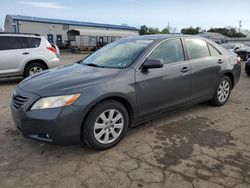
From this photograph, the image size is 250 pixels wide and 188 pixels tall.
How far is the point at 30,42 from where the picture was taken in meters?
8.39

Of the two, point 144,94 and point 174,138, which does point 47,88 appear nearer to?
point 144,94

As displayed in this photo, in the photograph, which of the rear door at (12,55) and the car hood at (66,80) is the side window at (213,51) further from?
the rear door at (12,55)

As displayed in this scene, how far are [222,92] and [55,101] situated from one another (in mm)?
3728

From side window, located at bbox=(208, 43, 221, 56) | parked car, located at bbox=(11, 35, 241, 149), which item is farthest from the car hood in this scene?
side window, located at bbox=(208, 43, 221, 56)

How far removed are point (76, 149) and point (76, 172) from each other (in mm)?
598

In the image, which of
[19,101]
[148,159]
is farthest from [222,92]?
[19,101]

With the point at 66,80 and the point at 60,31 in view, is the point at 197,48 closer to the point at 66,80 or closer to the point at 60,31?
the point at 66,80

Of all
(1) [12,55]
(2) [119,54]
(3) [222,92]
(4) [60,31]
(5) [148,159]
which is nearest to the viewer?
(5) [148,159]

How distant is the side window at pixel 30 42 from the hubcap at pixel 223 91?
611 centimetres

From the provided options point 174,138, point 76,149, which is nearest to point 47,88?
point 76,149

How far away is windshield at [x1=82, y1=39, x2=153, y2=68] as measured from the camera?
384cm

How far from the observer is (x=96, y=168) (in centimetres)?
301

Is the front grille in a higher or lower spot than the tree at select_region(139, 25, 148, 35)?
lower

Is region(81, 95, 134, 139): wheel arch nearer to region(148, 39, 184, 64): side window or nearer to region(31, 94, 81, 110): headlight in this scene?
region(31, 94, 81, 110): headlight
